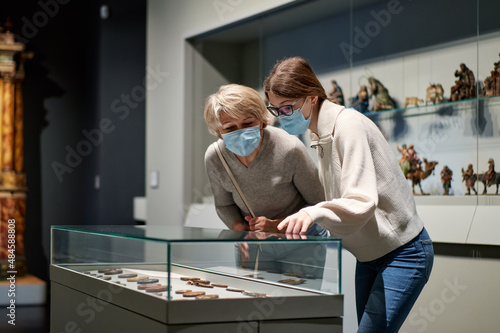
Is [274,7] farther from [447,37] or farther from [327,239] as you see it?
[327,239]

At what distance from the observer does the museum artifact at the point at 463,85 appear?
3.41 meters

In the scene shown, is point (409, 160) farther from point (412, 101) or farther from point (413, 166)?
point (412, 101)

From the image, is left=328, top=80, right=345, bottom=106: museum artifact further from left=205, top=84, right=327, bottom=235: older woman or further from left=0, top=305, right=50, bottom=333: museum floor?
left=0, top=305, right=50, bottom=333: museum floor

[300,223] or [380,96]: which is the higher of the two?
[380,96]

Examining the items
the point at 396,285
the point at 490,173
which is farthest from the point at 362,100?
the point at 396,285

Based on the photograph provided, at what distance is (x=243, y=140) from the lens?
7.49ft

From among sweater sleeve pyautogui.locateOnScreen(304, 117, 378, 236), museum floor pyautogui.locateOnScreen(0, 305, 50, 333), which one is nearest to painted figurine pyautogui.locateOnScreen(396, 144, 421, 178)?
sweater sleeve pyautogui.locateOnScreen(304, 117, 378, 236)

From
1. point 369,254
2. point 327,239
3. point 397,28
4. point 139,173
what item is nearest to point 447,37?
point 397,28

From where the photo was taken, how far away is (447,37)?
11.9ft

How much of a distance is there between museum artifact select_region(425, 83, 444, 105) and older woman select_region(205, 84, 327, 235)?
Result: 4.82ft

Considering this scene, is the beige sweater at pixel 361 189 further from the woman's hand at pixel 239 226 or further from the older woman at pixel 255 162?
the woman's hand at pixel 239 226

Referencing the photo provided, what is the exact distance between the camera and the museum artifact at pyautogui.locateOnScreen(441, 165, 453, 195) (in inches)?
139

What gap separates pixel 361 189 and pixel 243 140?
24.4 inches

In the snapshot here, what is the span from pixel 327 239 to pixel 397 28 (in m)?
2.55
